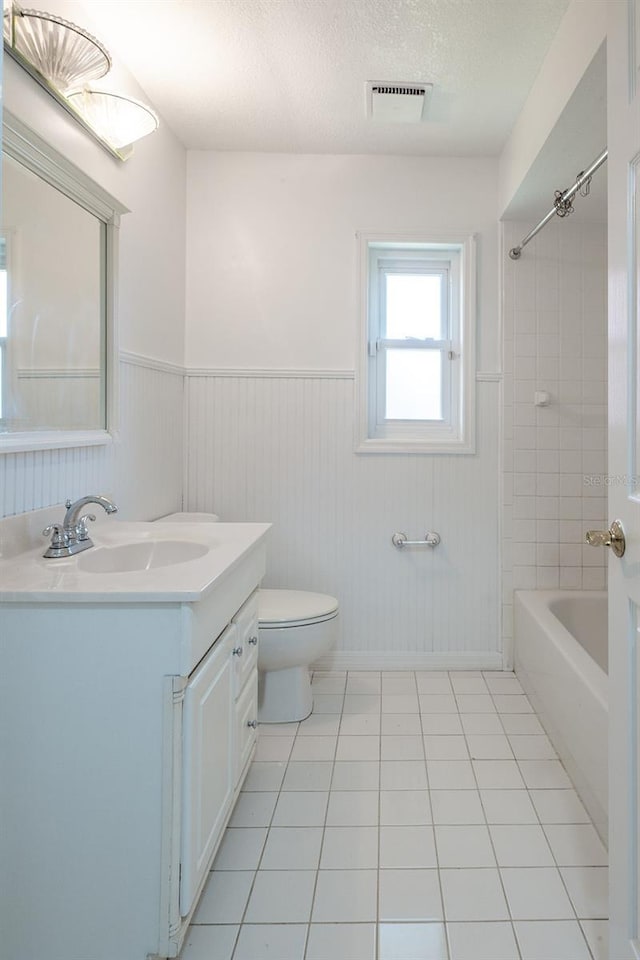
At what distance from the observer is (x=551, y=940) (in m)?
1.19

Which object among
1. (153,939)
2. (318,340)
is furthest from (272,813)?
(318,340)

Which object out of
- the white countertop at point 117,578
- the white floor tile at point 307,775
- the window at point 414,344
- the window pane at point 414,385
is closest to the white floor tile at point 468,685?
the white floor tile at point 307,775

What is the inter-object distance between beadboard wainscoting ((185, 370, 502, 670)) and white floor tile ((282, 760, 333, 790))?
0.76 metres

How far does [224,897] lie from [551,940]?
738mm

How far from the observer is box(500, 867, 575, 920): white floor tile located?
1255mm

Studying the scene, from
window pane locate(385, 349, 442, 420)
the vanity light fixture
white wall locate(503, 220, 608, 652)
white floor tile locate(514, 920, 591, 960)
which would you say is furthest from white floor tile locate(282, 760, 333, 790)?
the vanity light fixture

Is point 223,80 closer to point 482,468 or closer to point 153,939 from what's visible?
point 482,468

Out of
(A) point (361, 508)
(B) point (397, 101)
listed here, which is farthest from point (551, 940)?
(B) point (397, 101)

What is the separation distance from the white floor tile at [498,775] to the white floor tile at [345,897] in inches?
20.9

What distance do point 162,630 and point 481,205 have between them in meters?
2.39

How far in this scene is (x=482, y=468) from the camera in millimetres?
2557

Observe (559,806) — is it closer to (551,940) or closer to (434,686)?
(551,940)

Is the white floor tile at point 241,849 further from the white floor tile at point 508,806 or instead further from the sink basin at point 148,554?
the sink basin at point 148,554

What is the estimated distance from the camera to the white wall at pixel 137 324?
1.38m
